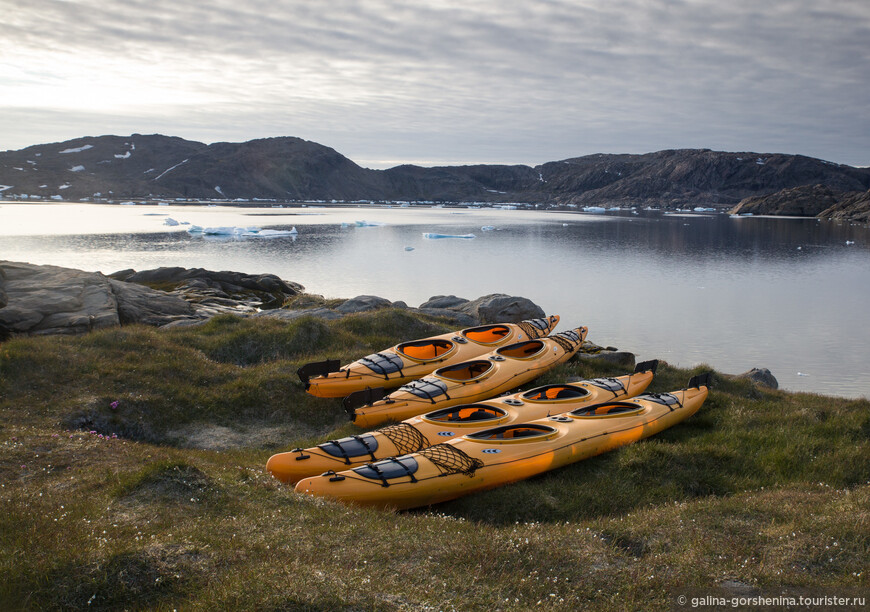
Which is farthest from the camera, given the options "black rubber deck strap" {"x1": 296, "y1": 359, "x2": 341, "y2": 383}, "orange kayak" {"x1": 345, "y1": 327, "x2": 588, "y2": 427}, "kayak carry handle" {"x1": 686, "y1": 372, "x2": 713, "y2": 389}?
"black rubber deck strap" {"x1": 296, "y1": 359, "x2": 341, "y2": 383}

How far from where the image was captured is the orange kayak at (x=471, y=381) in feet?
37.3

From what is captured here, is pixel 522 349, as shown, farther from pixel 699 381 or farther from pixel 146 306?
pixel 146 306

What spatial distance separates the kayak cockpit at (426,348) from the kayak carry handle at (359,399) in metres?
2.78

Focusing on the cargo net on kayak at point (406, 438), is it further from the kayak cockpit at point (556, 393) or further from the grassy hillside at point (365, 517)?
the kayak cockpit at point (556, 393)

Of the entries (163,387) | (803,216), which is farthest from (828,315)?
(803,216)

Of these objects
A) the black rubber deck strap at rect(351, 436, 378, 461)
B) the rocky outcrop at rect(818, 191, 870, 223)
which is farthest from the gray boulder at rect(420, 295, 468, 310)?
the rocky outcrop at rect(818, 191, 870, 223)

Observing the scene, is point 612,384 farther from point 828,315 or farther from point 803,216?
point 803,216

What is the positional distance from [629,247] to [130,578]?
61.2 meters

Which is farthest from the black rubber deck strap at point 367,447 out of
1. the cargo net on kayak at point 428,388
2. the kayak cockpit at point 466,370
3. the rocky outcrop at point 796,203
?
the rocky outcrop at point 796,203

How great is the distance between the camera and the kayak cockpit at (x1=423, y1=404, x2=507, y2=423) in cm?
1022

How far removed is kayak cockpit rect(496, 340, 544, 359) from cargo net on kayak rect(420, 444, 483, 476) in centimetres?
546

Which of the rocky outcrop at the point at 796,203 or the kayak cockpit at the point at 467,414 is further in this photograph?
the rocky outcrop at the point at 796,203

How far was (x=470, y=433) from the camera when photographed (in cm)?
970

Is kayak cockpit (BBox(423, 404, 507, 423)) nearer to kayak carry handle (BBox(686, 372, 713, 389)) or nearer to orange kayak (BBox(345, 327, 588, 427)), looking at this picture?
orange kayak (BBox(345, 327, 588, 427))
